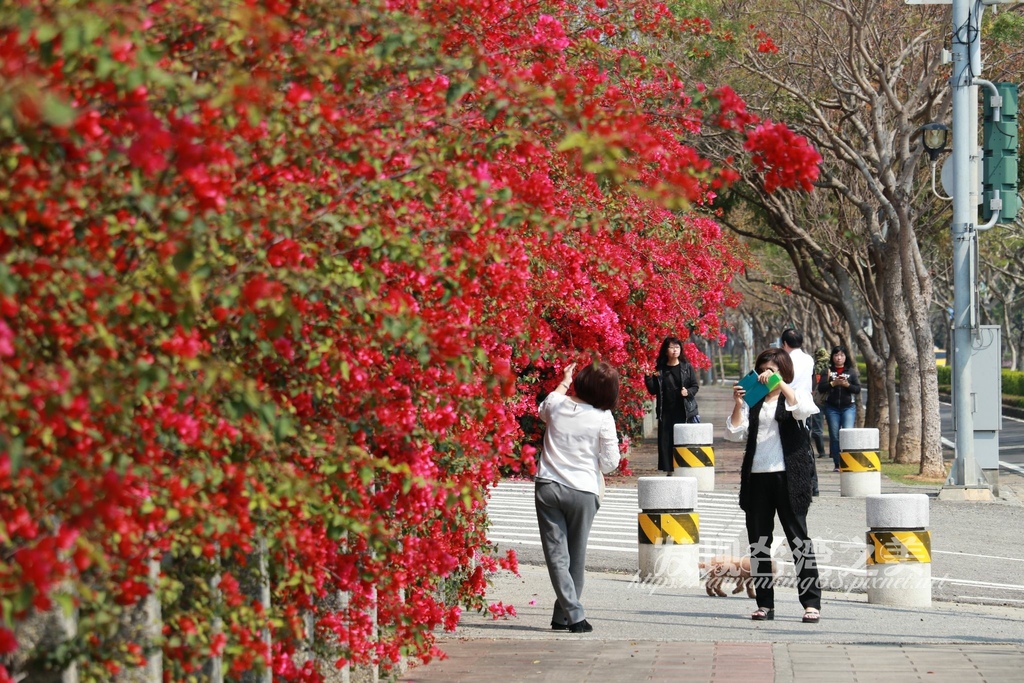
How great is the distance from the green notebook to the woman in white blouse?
0.08 ft

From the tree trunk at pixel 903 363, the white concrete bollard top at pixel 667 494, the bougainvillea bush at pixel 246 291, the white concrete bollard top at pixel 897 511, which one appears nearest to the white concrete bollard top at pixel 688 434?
the tree trunk at pixel 903 363

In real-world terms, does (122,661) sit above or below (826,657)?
above

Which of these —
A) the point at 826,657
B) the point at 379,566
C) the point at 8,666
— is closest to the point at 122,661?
the point at 8,666

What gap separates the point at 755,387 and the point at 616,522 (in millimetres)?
6583

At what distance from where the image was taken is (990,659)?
8.13 metres

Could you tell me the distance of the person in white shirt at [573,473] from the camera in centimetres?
909

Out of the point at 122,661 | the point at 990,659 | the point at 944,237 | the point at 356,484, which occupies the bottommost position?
the point at 990,659

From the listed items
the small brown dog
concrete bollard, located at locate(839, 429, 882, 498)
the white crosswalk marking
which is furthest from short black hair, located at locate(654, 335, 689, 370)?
the small brown dog

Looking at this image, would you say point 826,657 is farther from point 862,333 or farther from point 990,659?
point 862,333

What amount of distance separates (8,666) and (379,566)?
1.72 meters

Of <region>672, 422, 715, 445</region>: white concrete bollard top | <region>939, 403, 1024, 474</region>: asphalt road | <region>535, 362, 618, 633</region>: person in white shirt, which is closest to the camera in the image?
<region>535, 362, 618, 633</region>: person in white shirt

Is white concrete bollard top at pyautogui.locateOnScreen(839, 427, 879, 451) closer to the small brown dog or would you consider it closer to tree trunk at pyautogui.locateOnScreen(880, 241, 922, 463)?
tree trunk at pyautogui.locateOnScreen(880, 241, 922, 463)

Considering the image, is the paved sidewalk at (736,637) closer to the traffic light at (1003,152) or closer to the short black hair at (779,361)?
the short black hair at (779,361)

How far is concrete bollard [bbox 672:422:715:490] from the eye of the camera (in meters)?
19.2
